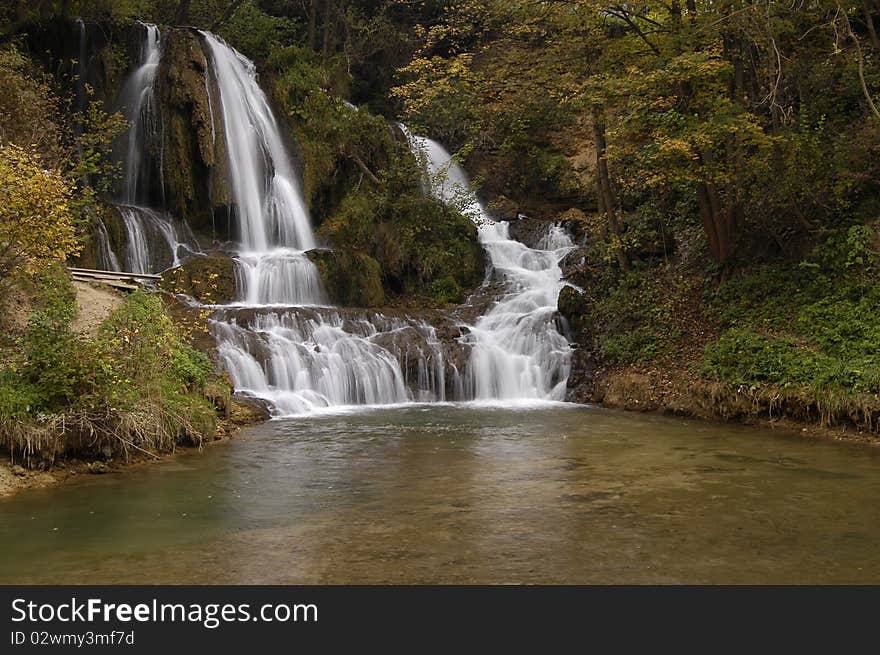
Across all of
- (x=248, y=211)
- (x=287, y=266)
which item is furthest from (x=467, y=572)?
(x=248, y=211)

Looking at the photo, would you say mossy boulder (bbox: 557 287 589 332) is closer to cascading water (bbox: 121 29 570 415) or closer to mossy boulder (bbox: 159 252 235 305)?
cascading water (bbox: 121 29 570 415)

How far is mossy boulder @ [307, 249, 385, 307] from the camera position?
20.1 meters

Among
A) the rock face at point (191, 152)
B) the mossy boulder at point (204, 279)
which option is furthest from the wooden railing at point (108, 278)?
the rock face at point (191, 152)

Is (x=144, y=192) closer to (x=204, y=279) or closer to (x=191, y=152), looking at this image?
(x=191, y=152)

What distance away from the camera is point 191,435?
37.0 feet

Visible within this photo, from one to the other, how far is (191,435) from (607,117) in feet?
36.5

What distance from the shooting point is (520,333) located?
18.8m

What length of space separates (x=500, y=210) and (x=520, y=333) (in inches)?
352

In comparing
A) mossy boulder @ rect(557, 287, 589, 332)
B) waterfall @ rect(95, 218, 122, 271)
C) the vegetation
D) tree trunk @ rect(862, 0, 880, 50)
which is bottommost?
the vegetation

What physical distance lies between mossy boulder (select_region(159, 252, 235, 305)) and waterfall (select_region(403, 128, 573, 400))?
5.75 meters

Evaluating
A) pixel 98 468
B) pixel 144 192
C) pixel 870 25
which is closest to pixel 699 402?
pixel 870 25

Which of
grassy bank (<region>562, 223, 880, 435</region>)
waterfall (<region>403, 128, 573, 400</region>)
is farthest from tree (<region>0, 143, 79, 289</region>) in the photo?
grassy bank (<region>562, 223, 880, 435</region>)

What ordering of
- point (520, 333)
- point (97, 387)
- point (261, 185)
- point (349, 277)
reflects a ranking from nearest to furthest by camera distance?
1. point (97, 387)
2. point (520, 333)
3. point (349, 277)
4. point (261, 185)

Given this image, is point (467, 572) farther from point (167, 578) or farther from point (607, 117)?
point (607, 117)
